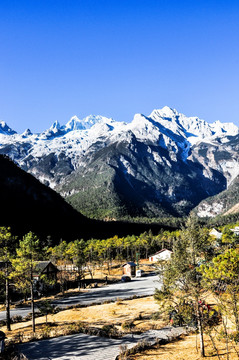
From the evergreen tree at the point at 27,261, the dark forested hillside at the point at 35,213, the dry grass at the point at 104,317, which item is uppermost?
the dark forested hillside at the point at 35,213

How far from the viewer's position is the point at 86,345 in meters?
22.1

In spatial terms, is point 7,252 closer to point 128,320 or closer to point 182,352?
point 128,320

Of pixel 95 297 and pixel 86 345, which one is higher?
pixel 86 345

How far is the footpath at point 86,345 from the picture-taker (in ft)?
64.7

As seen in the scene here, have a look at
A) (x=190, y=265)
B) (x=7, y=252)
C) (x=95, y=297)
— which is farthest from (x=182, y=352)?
(x=95, y=297)

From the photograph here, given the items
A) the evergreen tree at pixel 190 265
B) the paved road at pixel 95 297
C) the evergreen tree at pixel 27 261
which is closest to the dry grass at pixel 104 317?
the paved road at pixel 95 297

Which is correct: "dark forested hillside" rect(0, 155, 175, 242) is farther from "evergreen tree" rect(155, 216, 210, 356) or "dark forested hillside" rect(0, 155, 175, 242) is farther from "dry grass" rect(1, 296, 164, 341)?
"evergreen tree" rect(155, 216, 210, 356)

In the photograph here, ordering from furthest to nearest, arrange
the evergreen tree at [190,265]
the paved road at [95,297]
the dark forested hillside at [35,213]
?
the dark forested hillside at [35,213] < the paved road at [95,297] < the evergreen tree at [190,265]

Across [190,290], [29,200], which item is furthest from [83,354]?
[29,200]

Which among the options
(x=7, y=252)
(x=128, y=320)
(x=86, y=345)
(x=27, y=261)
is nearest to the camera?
(x=86, y=345)

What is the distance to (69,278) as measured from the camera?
251ft

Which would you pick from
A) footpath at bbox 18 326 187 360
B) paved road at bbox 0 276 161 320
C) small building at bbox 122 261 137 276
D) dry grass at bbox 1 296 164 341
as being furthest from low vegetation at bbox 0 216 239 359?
small building at bbox 122 261 137 276

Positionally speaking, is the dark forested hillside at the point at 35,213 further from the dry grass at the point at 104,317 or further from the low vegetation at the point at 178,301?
the low vegetation at the point at 178,301

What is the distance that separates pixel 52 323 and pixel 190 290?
69.4 ft
